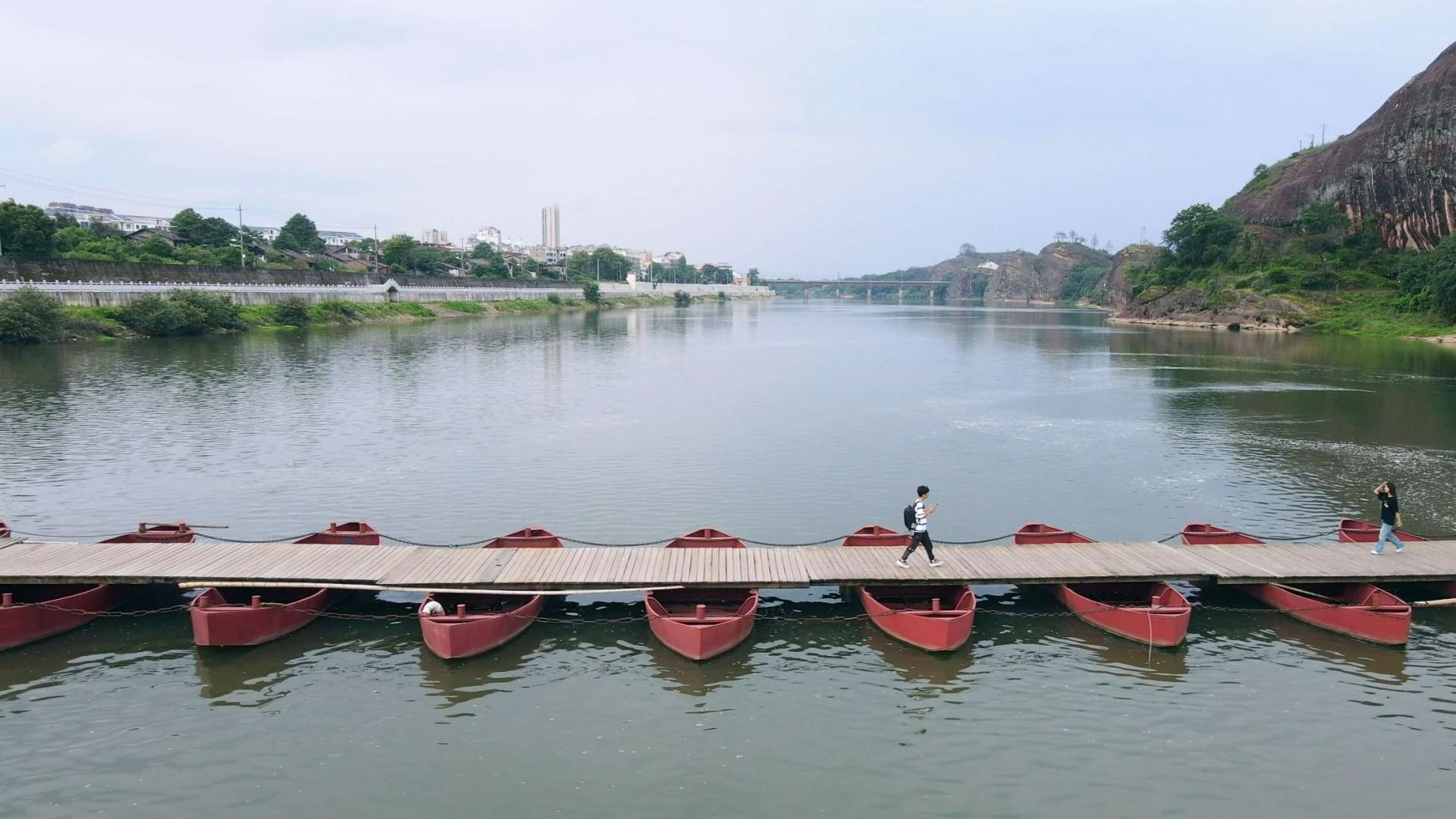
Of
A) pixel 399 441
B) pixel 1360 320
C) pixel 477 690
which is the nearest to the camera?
pixel 477 690

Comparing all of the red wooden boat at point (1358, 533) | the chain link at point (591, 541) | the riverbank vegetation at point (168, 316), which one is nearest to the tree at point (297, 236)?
the riverbank vegetation at point (168, 316)

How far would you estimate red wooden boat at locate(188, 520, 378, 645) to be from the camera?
18.8 meters

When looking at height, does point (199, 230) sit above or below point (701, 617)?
above

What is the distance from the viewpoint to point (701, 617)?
19094mm

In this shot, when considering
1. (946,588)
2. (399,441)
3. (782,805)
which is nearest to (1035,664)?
(946,588)

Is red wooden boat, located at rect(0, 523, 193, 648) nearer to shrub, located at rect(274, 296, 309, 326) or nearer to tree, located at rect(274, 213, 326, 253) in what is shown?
shrub, located at rect(274, 296, 309, 326)

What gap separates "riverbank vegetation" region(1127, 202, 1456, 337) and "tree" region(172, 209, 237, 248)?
167 meters

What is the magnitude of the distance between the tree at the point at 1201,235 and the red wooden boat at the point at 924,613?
14710cm

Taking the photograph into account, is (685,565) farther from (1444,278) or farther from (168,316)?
(1444,278)

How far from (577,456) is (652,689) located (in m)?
22.4

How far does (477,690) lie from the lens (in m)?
17.4

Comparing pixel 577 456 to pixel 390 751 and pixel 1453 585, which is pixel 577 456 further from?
pixel 1453 585

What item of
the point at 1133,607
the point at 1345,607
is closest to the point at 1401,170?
the point at 1345,607

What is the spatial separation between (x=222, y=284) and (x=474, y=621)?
107575 millimetres
